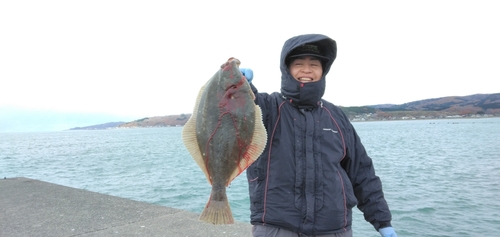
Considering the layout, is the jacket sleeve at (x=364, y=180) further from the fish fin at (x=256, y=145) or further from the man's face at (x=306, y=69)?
the fish fin at (x=256, y=145)

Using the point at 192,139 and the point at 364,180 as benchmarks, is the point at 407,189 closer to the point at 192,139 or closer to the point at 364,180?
the point at 364,180

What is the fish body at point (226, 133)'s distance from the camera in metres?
2.72

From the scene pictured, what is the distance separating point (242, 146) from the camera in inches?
108

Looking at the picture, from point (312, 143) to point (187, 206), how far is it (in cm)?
1354

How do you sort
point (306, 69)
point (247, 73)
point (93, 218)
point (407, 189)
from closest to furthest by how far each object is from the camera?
point (247, 73) < point (306, 69) < point (93, 218) < point (407, 189)

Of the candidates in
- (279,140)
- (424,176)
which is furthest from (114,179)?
(279,140)

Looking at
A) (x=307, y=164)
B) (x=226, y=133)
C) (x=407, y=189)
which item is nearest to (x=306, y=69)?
(x=307, y=164)

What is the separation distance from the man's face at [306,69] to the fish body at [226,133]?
74cm

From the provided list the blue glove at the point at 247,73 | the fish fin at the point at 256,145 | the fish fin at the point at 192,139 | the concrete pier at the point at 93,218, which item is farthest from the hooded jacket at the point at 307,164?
the concrete pier at the point at 93,218

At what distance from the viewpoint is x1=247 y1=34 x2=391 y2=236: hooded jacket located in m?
2.85

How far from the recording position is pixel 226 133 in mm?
2725

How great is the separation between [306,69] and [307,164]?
986 mm

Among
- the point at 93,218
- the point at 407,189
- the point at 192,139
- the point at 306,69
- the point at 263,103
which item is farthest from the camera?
the point at 407,189

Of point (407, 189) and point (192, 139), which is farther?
point (407, 189)
